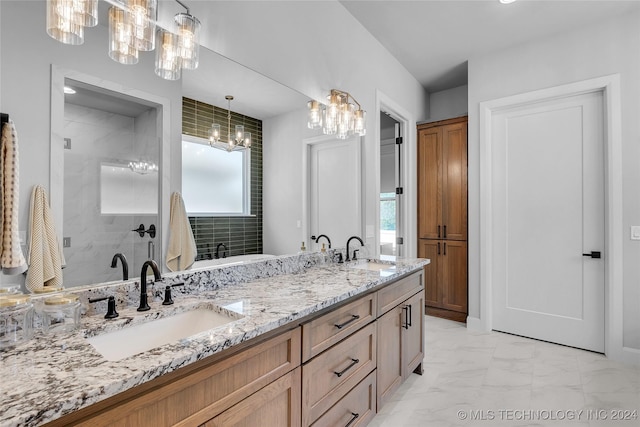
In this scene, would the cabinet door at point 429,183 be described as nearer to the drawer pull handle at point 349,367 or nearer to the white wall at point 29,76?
the drawer pull handle at point 349,367

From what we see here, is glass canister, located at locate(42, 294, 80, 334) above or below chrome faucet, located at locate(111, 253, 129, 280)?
below

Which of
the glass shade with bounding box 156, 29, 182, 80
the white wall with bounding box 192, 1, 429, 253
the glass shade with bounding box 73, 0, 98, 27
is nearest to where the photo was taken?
the glass shade with bounding box 73, 0, 98, 27

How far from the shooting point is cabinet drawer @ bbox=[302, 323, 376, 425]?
52.7 inches

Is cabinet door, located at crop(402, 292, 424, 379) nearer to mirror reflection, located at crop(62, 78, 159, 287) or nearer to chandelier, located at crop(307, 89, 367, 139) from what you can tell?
chandelier, located at crop(307, 89, 367, 139)

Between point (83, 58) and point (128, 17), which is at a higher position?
point (128, 17)

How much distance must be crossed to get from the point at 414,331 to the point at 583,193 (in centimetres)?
203

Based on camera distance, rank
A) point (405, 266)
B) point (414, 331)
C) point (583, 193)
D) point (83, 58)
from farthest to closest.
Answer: point (583, 193)
point (414, 331)
point (405, 266)
point (83, 58)

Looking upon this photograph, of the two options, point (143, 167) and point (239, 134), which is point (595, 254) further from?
point (143, 167)

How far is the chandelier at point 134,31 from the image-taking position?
1131 mm

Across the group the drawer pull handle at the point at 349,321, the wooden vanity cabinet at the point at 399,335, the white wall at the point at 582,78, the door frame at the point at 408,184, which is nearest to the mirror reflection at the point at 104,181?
the drawer pull handle at the point at 349,321

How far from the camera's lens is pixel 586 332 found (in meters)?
2.97

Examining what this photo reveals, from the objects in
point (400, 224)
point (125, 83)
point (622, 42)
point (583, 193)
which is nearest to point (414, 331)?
point (400, 224)

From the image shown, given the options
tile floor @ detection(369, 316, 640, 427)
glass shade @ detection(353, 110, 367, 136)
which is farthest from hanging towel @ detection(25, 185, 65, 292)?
glass shade @ detection(353, 110, 367, 136)

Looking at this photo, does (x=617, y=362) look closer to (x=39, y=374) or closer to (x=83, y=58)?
(x=39, y=374)
